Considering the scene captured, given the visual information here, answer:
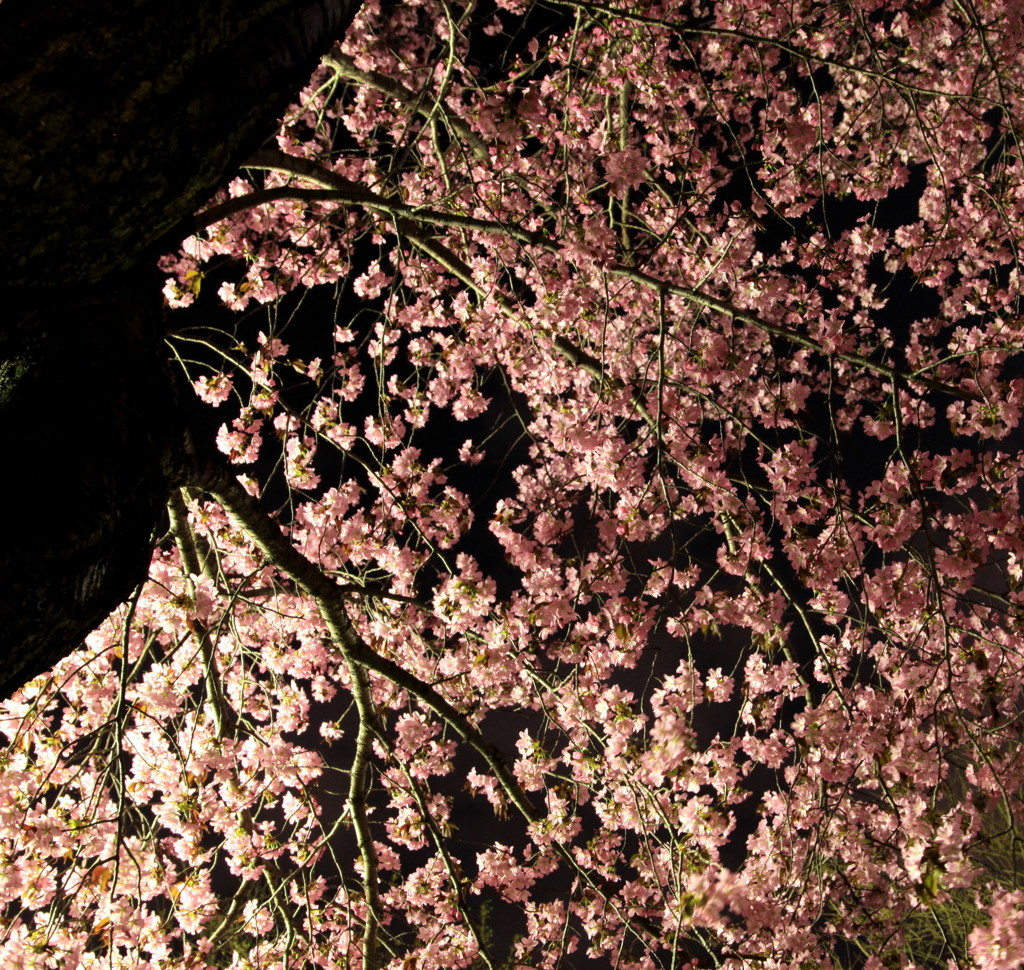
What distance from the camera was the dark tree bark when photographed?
1368mm

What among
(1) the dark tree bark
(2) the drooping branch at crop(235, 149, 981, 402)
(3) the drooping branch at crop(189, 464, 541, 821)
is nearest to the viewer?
(1) the dark tree bark

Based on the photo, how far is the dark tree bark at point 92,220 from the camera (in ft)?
4.49

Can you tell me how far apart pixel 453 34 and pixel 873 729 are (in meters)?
4.35

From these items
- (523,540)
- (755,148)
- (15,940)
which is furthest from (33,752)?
(755,148)

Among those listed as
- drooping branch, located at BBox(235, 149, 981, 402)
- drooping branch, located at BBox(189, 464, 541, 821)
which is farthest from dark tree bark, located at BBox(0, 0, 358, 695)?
drooping branch, located at BBox(235, 149, 981, 402)

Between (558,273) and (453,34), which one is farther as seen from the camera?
(558,273)

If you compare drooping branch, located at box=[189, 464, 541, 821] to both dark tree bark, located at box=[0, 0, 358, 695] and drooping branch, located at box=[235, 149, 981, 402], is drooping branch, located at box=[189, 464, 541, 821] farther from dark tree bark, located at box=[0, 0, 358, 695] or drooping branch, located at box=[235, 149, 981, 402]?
dark tree bark, located at box=[0, 0, 358, 695]

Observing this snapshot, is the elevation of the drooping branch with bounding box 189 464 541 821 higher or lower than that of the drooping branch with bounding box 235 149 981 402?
lower

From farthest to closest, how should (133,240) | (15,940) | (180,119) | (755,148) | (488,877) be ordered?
(755,148)
(488,877)
(15,940)
(133,240)
(180,119)

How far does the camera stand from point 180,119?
1.49 m

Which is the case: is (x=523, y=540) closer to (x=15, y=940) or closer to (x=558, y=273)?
(x=558, y=273)

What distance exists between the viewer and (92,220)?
1.48 meters

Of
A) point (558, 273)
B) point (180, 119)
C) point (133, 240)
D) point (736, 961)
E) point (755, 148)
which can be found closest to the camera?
point (180, 119)

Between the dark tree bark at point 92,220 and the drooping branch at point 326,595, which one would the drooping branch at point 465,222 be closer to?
the drooping branch at point 326,595
